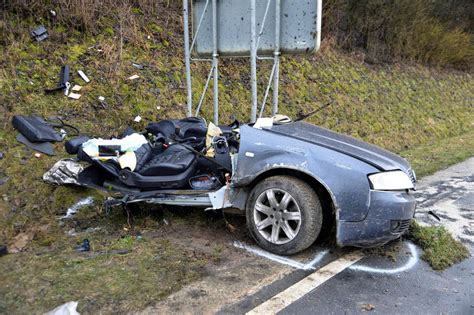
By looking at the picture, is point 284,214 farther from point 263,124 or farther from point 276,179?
point 263,124

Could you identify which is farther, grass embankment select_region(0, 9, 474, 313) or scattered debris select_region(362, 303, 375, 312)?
grass embankment select_region(0, 9, 474, 313)

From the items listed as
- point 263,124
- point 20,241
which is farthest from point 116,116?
point 263,124

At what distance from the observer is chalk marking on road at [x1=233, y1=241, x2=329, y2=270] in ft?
12.2

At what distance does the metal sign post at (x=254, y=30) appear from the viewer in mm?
5617

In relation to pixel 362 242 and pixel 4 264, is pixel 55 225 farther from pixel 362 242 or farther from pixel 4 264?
pixel 362 242

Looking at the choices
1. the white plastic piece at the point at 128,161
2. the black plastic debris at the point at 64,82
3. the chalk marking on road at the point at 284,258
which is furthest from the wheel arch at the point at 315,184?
the black plastic debris at the point at 64,82

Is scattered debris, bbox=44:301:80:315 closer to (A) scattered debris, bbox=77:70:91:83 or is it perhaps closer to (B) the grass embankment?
(B) the grass embankment

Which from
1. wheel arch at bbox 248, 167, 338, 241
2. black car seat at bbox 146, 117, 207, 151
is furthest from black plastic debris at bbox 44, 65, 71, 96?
wheel arch at bbox 248, 167, 338, 241

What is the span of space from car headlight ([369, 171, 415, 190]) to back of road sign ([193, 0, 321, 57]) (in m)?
2.47

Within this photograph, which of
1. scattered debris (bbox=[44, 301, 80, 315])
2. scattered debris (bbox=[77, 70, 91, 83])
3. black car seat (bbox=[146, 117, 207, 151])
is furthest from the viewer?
scattered debris (bbox=[77, 70, 91, 83])

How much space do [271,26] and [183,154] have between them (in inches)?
101

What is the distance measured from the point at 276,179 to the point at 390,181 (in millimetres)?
985

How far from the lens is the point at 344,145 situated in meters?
4.10

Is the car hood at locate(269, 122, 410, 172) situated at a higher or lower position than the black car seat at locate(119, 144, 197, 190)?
higher
